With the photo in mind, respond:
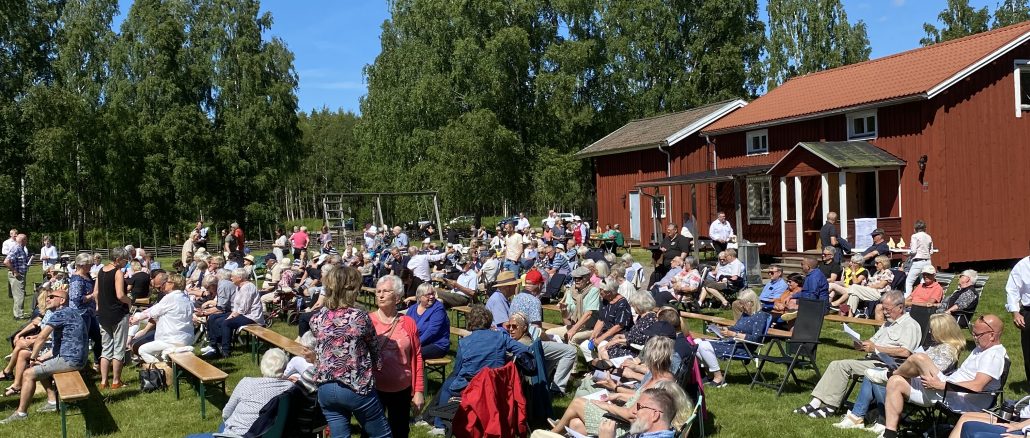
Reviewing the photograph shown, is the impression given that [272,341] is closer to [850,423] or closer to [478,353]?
[478,353]

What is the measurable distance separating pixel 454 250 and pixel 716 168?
34.3 ft

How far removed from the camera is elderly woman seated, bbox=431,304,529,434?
6785 millimetres

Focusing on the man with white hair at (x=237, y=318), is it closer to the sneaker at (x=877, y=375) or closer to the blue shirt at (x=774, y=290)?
the blue shirt at (x=774, y=290)

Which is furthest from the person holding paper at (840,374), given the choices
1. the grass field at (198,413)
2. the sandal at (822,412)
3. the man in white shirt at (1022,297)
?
the man in white shirt at (1022,297)

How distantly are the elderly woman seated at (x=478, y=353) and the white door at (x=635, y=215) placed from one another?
72.5 ft

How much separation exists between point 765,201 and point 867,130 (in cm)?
396

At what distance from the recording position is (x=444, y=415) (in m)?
6.71

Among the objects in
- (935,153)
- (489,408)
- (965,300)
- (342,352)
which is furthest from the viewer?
(935,153)

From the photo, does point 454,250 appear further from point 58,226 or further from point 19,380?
point 58,226

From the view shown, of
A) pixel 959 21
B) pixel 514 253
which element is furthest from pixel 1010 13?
pixel 514 253

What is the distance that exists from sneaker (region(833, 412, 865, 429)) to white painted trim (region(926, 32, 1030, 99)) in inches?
516

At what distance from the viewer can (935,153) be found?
18.2m

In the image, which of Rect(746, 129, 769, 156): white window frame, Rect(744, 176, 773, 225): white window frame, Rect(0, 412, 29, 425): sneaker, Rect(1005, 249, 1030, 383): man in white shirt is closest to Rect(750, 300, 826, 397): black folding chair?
Rect(1005, 249, 1030, 383): man in white shirt

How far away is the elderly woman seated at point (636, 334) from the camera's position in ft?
25.5
